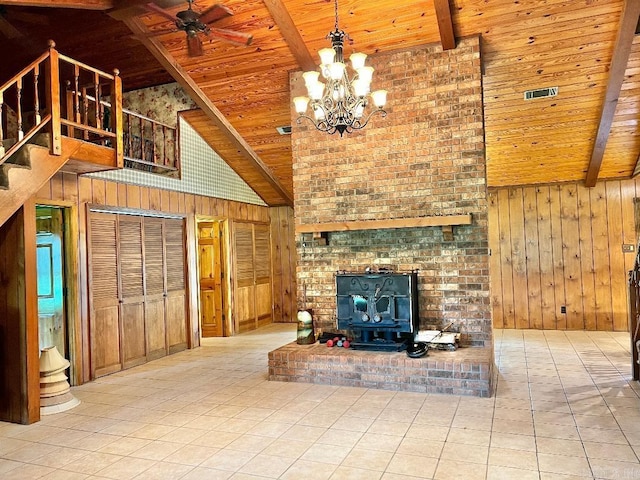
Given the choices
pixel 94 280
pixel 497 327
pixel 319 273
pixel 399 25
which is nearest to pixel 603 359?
pixel 497 327

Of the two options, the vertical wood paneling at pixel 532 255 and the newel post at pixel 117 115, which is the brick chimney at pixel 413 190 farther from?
the vertical wood paneling at pixel 532 255

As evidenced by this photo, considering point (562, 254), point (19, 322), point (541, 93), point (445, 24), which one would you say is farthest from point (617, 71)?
point (19, 322)

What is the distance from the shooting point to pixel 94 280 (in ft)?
17.5

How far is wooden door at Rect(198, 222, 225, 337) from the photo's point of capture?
786 centimetres

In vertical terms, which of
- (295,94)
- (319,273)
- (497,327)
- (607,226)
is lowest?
(497,327)

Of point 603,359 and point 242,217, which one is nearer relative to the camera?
point 603,359

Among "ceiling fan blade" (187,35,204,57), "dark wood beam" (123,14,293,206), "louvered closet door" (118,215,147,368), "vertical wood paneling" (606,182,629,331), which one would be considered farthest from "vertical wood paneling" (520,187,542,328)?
"louvered closet door" (118,215,147,368)

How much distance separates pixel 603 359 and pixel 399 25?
4.38 m

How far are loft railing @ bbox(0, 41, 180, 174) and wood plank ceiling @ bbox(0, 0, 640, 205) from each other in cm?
52

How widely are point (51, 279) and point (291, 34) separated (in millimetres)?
3727

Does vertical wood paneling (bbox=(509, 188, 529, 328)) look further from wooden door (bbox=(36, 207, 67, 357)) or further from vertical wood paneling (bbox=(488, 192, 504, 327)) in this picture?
wooden door (bbox=(36, 207, 67, 357))

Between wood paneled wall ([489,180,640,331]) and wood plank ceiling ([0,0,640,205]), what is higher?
wood plank ceiling ([0,0,640,205])

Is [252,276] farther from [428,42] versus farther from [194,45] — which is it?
[428,42]

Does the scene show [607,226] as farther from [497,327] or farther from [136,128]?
[136,128]
